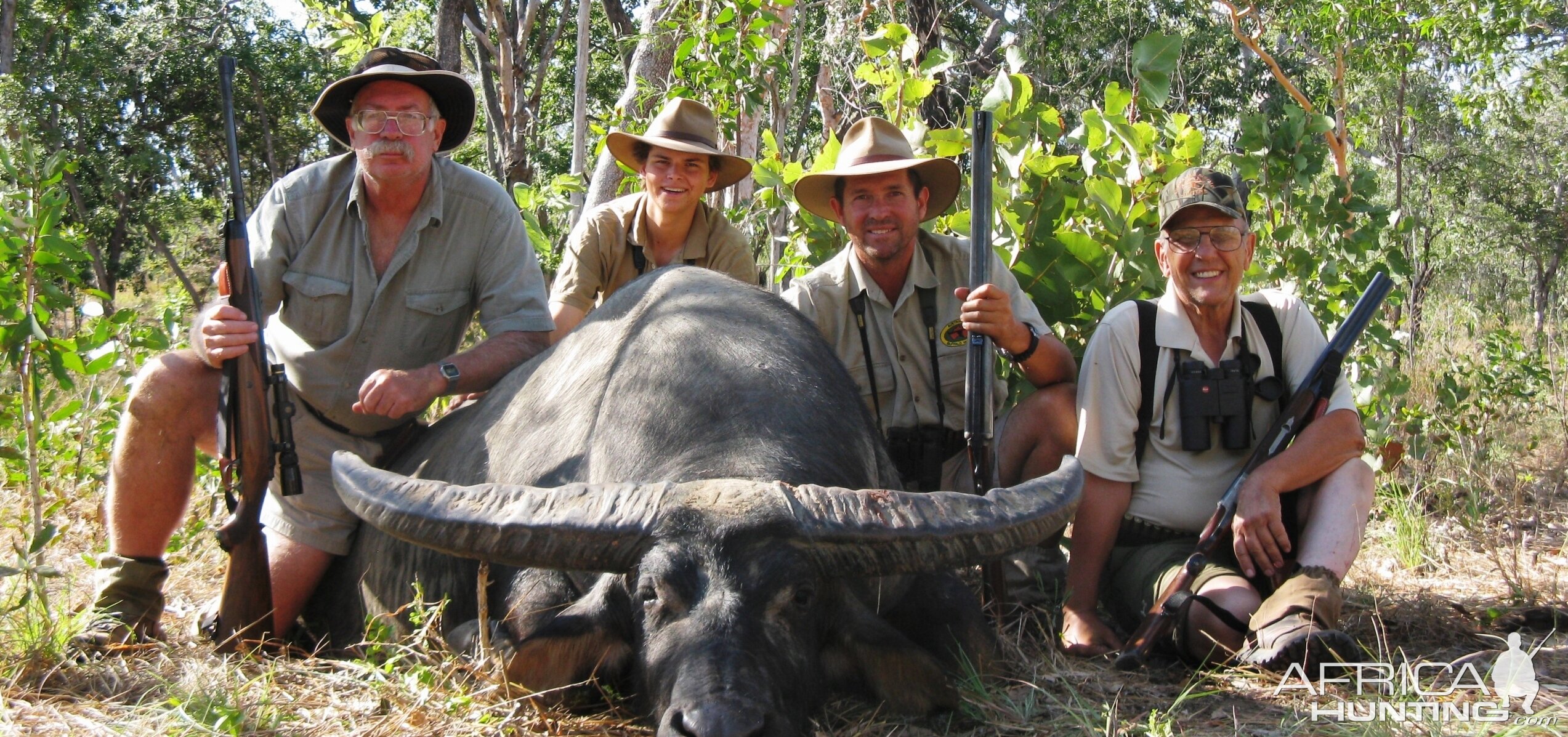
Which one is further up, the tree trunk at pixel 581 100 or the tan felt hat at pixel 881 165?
the tree trunk at pixel 581 100

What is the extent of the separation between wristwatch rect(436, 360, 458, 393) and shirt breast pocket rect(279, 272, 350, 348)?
61cm

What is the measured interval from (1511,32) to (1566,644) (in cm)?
902

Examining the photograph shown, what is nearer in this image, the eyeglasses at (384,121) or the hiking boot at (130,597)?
the hiking boot at (130,597)

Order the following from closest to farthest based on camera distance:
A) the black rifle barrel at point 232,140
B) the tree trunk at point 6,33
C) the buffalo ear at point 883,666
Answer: the buffalo ear at point 883,666, the black rifle barrel at point 232,140, the tree trunk at point 6,33

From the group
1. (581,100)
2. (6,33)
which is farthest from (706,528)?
(6,33)

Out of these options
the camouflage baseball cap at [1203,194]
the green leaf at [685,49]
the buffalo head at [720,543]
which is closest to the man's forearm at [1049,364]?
the camouflage baseball cap at [1203,194]

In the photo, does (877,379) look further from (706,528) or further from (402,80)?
(706,528)

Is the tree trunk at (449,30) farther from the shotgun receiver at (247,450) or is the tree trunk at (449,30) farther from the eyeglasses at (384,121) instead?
the shotgun receiver at (247,450)

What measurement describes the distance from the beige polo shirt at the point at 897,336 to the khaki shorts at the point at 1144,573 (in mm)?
955

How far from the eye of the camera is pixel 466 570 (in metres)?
3.90

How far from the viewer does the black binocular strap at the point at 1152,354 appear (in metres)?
4.51

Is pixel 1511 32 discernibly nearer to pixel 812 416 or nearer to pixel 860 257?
pixel 860 257

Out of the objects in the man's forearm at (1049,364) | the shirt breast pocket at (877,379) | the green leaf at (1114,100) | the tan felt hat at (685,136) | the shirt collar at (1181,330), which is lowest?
the shirt breast pocket at (877,379)

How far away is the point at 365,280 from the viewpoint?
184 inches
